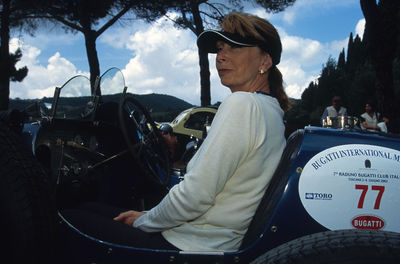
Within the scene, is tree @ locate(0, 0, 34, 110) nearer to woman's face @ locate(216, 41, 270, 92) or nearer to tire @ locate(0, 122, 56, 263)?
tire @ locate(0, 122, 56, 263)

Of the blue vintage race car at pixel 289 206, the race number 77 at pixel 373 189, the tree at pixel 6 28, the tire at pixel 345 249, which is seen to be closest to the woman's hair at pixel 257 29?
the blue vintage race car at pixel 289 206

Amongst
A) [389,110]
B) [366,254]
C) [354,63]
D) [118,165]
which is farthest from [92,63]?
[354,63]

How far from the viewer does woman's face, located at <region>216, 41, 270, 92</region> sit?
1727 millimetres

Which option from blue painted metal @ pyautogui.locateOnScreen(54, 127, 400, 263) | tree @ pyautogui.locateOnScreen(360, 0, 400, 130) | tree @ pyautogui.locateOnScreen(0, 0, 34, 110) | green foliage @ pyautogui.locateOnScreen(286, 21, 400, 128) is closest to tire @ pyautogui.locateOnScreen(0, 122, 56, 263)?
blue painted metal @ pyautogui.locateOnScreen(54, 127, 400, 263)

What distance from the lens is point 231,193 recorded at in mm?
1487

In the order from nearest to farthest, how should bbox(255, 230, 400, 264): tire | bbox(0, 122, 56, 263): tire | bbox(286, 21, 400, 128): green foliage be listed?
1. bbox(255, 230, 400, 264): tire
2. bbox(0, 122, 56, 263): tire
3. bbox(286, 21, 400, 128): green foliage

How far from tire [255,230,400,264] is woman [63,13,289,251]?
324 millimetres

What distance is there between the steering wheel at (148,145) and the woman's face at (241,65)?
104 centimetres

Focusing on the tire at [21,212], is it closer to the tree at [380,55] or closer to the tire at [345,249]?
the tire at [345,249]

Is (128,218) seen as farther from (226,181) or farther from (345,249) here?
(345,249)

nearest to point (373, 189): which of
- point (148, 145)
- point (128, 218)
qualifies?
point (128, 218)

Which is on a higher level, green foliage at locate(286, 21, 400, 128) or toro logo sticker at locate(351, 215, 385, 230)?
green foliage at locate(286, 21, 400, 128)

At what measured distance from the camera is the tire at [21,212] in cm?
156

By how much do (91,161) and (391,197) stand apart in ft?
5.73
